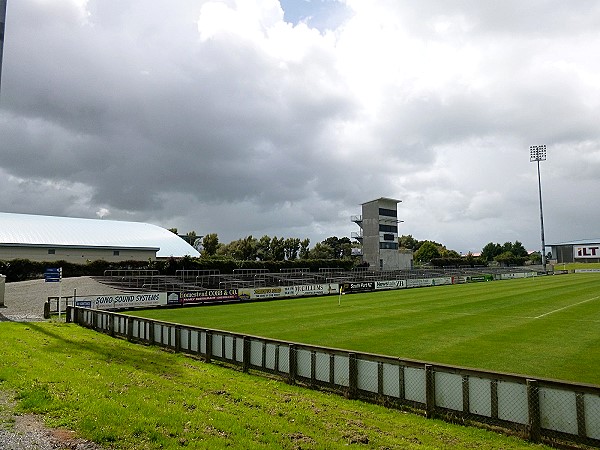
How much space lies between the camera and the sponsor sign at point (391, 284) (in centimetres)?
5928

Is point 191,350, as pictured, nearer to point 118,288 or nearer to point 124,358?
point 124,358

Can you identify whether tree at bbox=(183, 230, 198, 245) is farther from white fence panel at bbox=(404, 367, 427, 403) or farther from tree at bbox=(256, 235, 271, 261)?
white fence panel at bbox=(404, 367, 427, 403)

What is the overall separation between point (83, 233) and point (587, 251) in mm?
154888

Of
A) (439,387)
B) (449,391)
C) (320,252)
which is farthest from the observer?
(320,252)

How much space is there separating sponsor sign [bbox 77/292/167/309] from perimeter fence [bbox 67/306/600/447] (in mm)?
22000

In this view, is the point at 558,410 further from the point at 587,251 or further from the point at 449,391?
the point at 587,251

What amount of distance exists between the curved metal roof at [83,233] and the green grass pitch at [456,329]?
42.0 metres

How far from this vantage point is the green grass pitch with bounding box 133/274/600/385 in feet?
54.5

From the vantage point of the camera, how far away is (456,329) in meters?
23.8

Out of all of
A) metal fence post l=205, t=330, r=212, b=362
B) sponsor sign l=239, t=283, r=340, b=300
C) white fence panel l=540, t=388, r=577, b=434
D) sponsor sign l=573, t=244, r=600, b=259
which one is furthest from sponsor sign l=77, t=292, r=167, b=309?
sponsor sign l=573, t=244, r=600, b=259

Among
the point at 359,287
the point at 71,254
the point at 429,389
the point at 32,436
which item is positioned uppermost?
the point at 71,254

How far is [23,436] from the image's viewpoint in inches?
281

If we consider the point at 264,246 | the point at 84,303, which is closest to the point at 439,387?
the point at 84,303

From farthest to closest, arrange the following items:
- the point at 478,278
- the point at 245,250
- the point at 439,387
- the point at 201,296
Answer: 1. the point at 245,250
2. the point at 478,278
3. the point at 201,296
4. the point at 439,387
